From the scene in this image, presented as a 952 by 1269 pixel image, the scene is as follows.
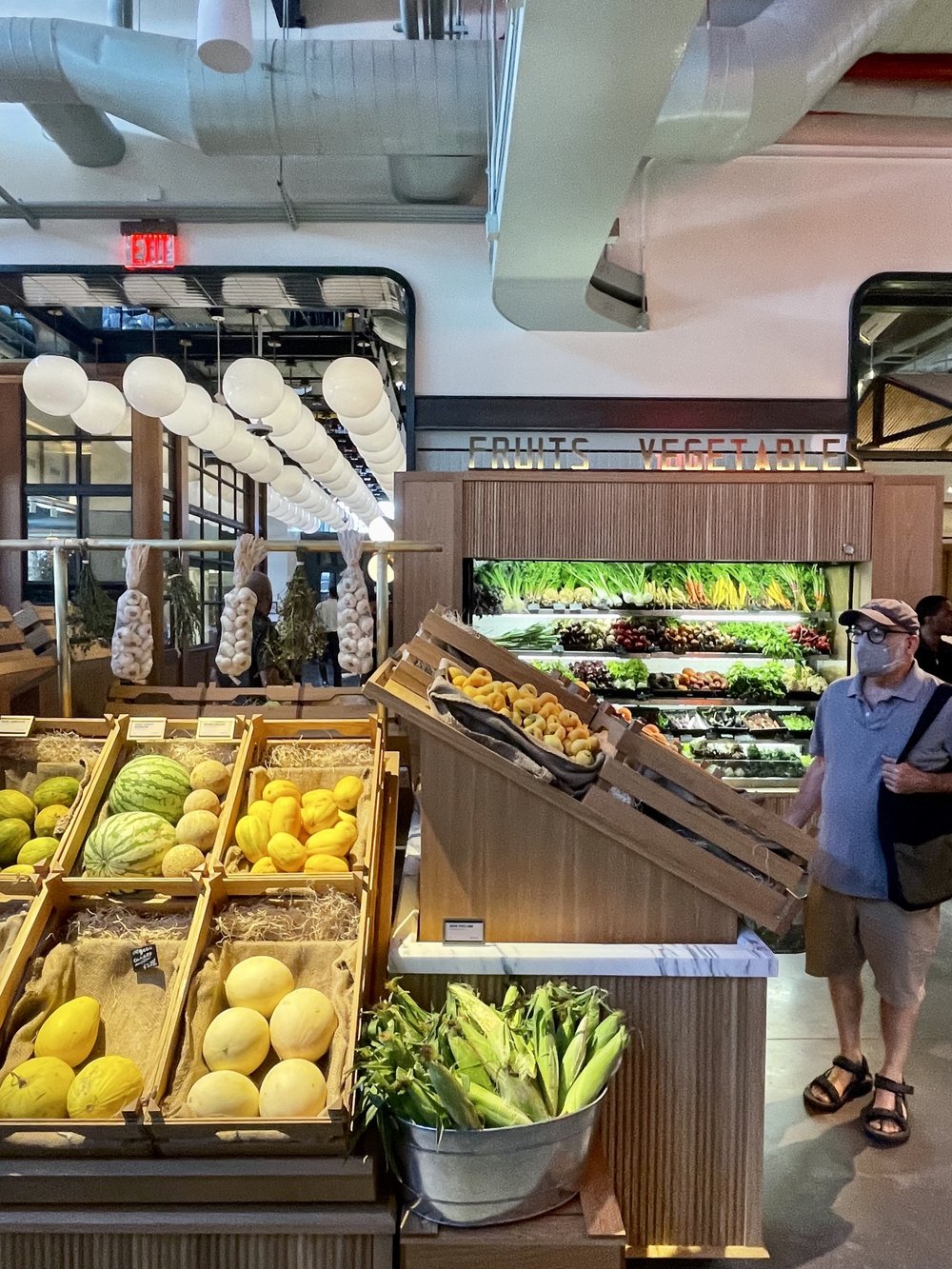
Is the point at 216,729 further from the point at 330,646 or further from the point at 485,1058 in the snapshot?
the point at 330,646

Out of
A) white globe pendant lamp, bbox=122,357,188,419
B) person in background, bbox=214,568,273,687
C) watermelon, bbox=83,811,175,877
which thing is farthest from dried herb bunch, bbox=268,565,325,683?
white globe pendant lamp, bbox=122,357,188,419

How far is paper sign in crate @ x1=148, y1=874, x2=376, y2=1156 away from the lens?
6.15ft

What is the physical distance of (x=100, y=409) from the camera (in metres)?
4.35

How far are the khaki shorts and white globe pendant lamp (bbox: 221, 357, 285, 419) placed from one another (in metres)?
3.43

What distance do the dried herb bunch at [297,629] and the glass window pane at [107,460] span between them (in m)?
5.55

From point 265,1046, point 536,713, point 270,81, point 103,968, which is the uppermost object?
point 270,81

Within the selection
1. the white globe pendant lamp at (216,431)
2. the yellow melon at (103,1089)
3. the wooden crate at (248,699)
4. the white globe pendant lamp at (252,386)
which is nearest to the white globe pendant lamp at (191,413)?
the white globe pendant lamp at (216,431)

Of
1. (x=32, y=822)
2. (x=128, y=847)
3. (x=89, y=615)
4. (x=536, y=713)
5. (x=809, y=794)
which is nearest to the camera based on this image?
(x=128, y=847)

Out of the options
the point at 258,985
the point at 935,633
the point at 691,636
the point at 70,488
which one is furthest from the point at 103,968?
the point at 70,488

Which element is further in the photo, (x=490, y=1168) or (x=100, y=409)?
(x=100, y=409)

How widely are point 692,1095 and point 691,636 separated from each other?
346 centimetres

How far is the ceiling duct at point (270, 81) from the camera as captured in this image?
13.4ft

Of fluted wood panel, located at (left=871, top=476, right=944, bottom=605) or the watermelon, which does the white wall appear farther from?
the watermelon

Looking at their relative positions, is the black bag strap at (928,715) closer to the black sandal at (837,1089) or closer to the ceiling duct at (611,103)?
the black sandal at (837,1089)
